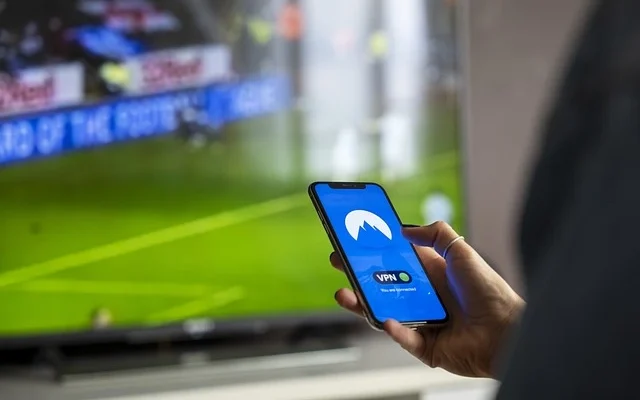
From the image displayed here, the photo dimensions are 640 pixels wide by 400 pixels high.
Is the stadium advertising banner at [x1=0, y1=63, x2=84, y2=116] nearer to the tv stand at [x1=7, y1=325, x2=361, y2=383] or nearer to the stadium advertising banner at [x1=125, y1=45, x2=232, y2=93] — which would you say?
the stadium advertising banner at [x1=125, y1=45, x2=232, y2=93]

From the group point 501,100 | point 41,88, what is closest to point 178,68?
point 41,88

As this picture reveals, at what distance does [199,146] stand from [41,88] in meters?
0.37

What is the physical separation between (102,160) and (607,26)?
74.1 inches

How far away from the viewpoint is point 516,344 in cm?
32

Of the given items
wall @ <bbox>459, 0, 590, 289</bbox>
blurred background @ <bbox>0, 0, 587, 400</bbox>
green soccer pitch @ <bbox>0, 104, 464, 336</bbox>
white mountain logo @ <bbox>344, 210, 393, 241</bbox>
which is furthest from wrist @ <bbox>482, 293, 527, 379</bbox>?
wall @ <bbox>459, 0, 590, 289</bbox>

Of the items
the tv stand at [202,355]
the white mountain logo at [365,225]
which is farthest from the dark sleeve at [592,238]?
the tv stand at [202,355]

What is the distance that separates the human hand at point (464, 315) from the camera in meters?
1.00

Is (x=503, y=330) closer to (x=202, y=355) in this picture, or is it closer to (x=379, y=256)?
(x=379, y=256)

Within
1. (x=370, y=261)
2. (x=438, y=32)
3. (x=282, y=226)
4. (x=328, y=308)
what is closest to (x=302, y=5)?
(x=438, y=32)

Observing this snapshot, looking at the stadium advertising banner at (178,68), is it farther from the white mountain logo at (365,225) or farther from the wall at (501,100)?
the white mountain logo at (365,225)

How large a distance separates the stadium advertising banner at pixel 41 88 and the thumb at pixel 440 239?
1162mm

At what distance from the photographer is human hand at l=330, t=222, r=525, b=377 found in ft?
3.30

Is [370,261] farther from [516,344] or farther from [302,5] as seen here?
[302,5]

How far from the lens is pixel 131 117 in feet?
6.92
